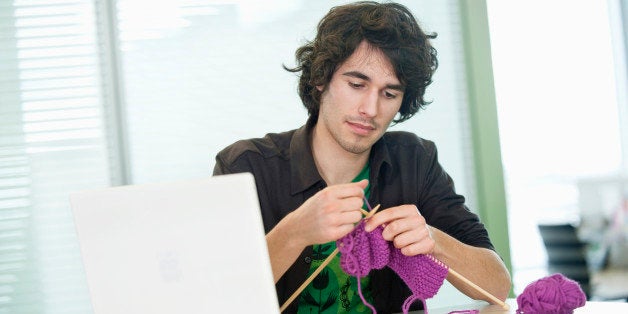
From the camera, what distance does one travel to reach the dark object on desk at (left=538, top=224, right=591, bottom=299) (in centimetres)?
361

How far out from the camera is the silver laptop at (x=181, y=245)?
1.06 metres

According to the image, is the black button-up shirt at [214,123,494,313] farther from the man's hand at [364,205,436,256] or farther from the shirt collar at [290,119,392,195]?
the man's hand at [364,205,436,256]

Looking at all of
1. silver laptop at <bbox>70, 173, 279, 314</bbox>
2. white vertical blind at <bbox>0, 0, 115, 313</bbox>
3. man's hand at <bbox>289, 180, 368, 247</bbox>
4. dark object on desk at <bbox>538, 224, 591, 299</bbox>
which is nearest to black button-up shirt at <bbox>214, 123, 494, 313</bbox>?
man's hand at <bbox>289, 180, 368, 247</bbox>

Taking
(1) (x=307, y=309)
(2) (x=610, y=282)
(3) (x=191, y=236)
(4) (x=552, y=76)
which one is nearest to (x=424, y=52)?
(1) (x=307, y=309)

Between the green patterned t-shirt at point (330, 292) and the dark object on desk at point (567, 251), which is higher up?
the green patterned t-shirt at point (330, 292)

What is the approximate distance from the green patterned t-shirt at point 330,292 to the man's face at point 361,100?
29 centimetres

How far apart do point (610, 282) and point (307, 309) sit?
13.1 ft

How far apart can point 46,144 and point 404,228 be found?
1753 mm

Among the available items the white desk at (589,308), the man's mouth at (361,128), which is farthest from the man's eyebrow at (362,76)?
the white desk at (589,308)

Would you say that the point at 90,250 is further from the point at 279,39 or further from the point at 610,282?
the point at 610,282

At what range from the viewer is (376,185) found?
2020mm

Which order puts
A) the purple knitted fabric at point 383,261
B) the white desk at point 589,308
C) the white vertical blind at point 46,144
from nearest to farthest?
the purple knitted fabric at point 383,261
the white desk at point 589,308
the white vertical blind at point 46,144

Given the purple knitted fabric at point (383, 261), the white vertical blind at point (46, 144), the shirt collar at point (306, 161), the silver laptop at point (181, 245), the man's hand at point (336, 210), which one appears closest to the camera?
the silver laptop at point (181, 245)

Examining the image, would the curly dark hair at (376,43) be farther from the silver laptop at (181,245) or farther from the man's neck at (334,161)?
the silver laptop at (181,245)
